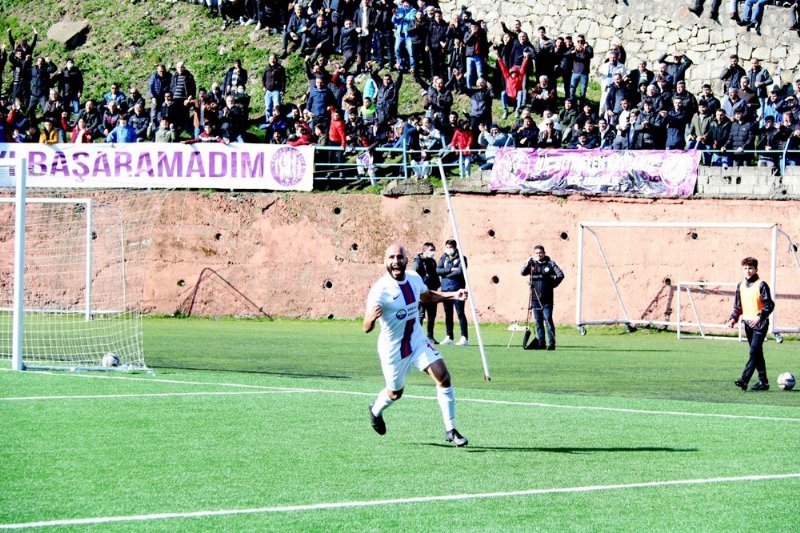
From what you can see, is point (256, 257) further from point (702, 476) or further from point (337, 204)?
point (702, 476)

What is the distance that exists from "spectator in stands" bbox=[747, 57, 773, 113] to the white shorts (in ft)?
65.4

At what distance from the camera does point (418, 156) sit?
32.2m

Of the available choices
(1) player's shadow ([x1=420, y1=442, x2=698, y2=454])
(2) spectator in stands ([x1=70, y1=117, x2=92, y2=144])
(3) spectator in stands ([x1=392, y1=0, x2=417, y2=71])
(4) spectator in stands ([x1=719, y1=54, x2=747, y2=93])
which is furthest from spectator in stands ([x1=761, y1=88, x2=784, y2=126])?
(1) player's shadow ([x1=420, y1=442, x2=698, y2=454])

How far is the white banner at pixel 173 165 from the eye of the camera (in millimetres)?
31656

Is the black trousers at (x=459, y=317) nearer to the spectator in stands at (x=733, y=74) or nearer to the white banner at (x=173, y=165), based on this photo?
the white banner at (x=173, y=165)

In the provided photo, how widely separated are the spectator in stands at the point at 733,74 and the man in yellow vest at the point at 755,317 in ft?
42.1

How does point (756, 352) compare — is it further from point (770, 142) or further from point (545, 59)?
point (545, 59)

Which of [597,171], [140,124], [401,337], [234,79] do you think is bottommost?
[401,337]

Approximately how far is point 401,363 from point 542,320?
42.3 feet

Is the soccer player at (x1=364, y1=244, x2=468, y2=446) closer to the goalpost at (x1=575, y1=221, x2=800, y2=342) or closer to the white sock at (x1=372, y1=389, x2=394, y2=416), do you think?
the white sock at (x1=372, y1=389, x2=394, y2=416)

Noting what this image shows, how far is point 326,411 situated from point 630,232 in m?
16.2

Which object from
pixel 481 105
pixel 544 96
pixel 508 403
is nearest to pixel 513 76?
pixel 544 96

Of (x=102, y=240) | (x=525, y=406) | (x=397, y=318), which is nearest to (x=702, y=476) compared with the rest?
(x=397, y=318)

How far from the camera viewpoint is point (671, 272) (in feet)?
94.6
